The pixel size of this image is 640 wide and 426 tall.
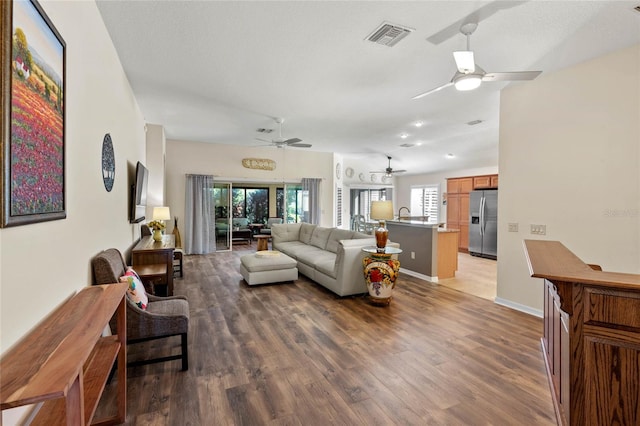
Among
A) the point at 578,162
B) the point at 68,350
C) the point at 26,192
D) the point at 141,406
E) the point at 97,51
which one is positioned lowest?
the point at 141,406

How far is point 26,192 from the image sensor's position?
1298 millimetres

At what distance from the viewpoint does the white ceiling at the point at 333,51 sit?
7.93 ft

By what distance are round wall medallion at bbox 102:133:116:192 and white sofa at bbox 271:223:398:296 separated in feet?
9.12

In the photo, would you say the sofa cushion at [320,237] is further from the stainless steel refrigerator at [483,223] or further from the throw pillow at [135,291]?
the stainless steel refrigerator at [483,223]

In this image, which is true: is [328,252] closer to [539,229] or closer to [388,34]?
[539,229]

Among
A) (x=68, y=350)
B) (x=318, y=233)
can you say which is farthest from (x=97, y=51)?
(x=318, y=233)

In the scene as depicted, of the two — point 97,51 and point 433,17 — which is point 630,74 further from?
point 97,51

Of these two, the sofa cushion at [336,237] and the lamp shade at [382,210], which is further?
the sofa cushion at [336,237]

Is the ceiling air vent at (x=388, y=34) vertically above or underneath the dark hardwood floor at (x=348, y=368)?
above

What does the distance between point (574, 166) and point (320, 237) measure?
13.4 ft

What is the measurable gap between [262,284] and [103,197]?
2.80 metres

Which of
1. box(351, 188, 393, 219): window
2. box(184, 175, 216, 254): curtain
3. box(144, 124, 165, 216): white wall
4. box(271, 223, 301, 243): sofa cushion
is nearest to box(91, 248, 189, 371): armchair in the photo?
box(144, 124, 165, 216): white wall

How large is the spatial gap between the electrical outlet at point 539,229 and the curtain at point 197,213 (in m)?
6.90

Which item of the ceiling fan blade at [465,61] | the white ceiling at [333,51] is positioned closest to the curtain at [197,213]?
the white ceiling at [333,51]
